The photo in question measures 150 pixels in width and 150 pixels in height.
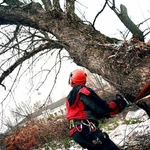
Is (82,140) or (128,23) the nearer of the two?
(82,140)

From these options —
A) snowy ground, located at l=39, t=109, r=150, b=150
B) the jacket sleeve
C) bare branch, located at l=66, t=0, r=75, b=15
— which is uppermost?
bare branch, located at l=66, t=0, r=75, b=15

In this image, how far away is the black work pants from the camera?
157 inches

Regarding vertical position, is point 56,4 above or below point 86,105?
above

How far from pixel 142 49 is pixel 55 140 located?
719cm

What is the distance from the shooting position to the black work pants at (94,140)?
3988mm

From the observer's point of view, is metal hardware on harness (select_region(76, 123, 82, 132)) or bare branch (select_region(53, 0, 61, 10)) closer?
metal hardware on harness (select_region(76, 123, 82, 132))

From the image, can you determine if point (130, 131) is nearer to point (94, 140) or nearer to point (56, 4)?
point (94, 140)

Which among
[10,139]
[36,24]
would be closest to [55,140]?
[10,139]

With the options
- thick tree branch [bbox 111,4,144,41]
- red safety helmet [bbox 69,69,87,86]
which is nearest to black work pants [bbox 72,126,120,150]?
red safety helmet [bbox 69,69,87,86]

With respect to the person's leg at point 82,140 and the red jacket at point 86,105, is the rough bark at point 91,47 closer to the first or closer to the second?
the red jacket at point 86,105

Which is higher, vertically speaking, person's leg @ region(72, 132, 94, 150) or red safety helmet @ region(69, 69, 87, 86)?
red safety helmet @ region(69, 69, 87, 86)

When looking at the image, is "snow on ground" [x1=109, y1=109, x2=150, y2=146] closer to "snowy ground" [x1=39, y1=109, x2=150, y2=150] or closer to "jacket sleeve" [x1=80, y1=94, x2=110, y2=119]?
"snowy ground" [x1=39, y1=109, x2=150, y2=150]

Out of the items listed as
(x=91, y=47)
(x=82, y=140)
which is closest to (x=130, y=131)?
(x=91, y=47)

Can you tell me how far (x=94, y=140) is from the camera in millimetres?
3982
